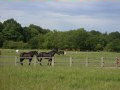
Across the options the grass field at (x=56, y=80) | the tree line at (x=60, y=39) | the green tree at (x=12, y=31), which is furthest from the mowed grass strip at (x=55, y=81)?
the green tree at (x=12, y=31)

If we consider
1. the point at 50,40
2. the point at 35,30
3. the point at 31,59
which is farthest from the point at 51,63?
the point at 35,30

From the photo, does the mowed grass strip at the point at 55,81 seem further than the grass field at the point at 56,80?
No

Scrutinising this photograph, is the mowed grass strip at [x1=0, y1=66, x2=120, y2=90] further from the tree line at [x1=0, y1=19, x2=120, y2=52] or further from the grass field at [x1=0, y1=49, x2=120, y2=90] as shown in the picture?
the tree line at [x1=0, y1=19, x2=120, y2=52]

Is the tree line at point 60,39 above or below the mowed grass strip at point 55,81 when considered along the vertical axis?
above

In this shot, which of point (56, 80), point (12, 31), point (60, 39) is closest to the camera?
point (56, 80)

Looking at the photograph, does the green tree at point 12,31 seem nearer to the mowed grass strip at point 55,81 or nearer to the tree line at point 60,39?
the tree line at point 60,39

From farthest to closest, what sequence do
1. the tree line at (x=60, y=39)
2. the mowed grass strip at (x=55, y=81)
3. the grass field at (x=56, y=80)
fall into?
the tree line at (x=60, y=39) < the grass field at (x=56, y=80) < the mowed grass strip at (x=55, y=81)

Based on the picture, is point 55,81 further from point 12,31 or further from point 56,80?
point 12,31

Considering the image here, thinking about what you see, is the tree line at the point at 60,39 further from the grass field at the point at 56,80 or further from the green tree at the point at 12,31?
the grass field at the point at 56,80

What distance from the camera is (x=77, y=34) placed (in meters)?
130

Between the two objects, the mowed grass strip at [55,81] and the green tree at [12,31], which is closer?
the mowed grass strip at [55,81]

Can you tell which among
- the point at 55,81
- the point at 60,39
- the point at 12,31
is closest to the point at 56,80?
the point at 55,81

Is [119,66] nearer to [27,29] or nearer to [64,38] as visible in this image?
[64,38]

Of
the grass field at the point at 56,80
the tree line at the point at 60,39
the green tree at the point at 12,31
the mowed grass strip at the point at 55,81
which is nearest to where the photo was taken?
the mowed grass strip at the point at 55,81
